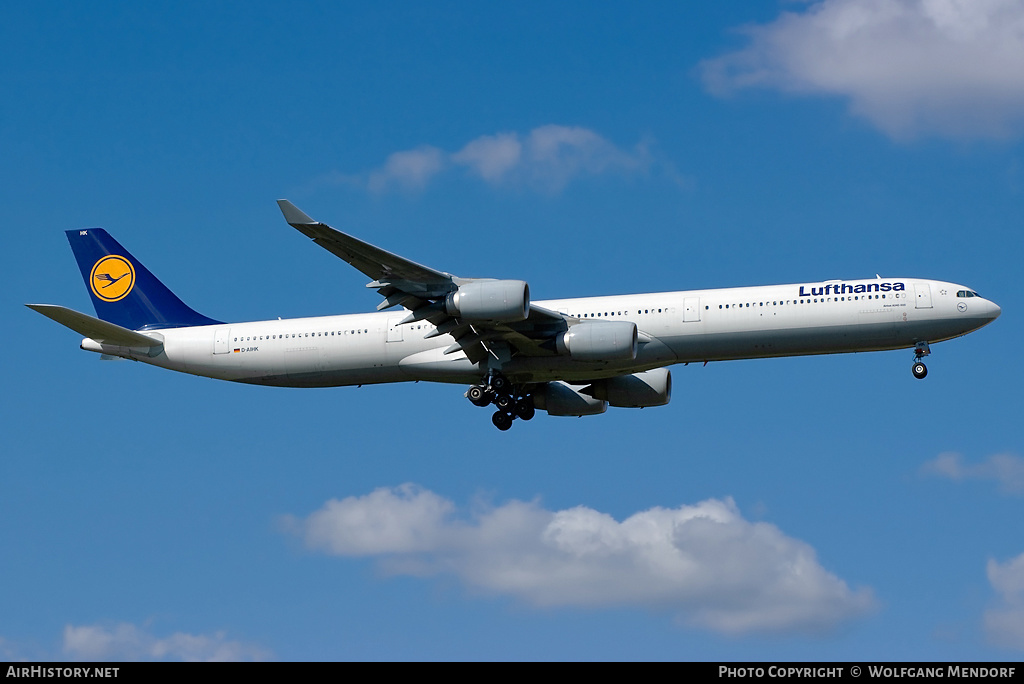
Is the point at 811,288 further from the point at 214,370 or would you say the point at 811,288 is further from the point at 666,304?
the point at 214,370

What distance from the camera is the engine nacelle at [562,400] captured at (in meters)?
46.0

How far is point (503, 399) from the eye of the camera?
43.3 metres

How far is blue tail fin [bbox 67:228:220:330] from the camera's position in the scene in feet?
153

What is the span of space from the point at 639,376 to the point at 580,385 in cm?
234

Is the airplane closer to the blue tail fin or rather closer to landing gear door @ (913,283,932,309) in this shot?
landing gear door @ (913,283,932,309)

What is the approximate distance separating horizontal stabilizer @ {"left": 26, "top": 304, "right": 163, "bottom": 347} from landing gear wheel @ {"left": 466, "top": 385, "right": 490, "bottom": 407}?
12.7 m

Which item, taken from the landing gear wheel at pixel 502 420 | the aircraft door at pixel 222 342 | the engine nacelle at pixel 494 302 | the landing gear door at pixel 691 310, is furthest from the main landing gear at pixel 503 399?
the aircraft door at pixel 222 342

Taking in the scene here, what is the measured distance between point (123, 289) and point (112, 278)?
0.76 m

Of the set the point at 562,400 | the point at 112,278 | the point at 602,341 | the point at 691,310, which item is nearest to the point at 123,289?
the point at 112,278

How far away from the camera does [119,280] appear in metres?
48.0

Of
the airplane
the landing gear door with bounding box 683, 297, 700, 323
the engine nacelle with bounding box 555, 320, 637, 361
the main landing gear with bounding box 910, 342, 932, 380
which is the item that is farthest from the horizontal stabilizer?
the main landing gear with bounding box 910, 342, 932, 380

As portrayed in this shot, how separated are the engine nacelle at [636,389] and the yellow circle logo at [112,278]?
19.6m
